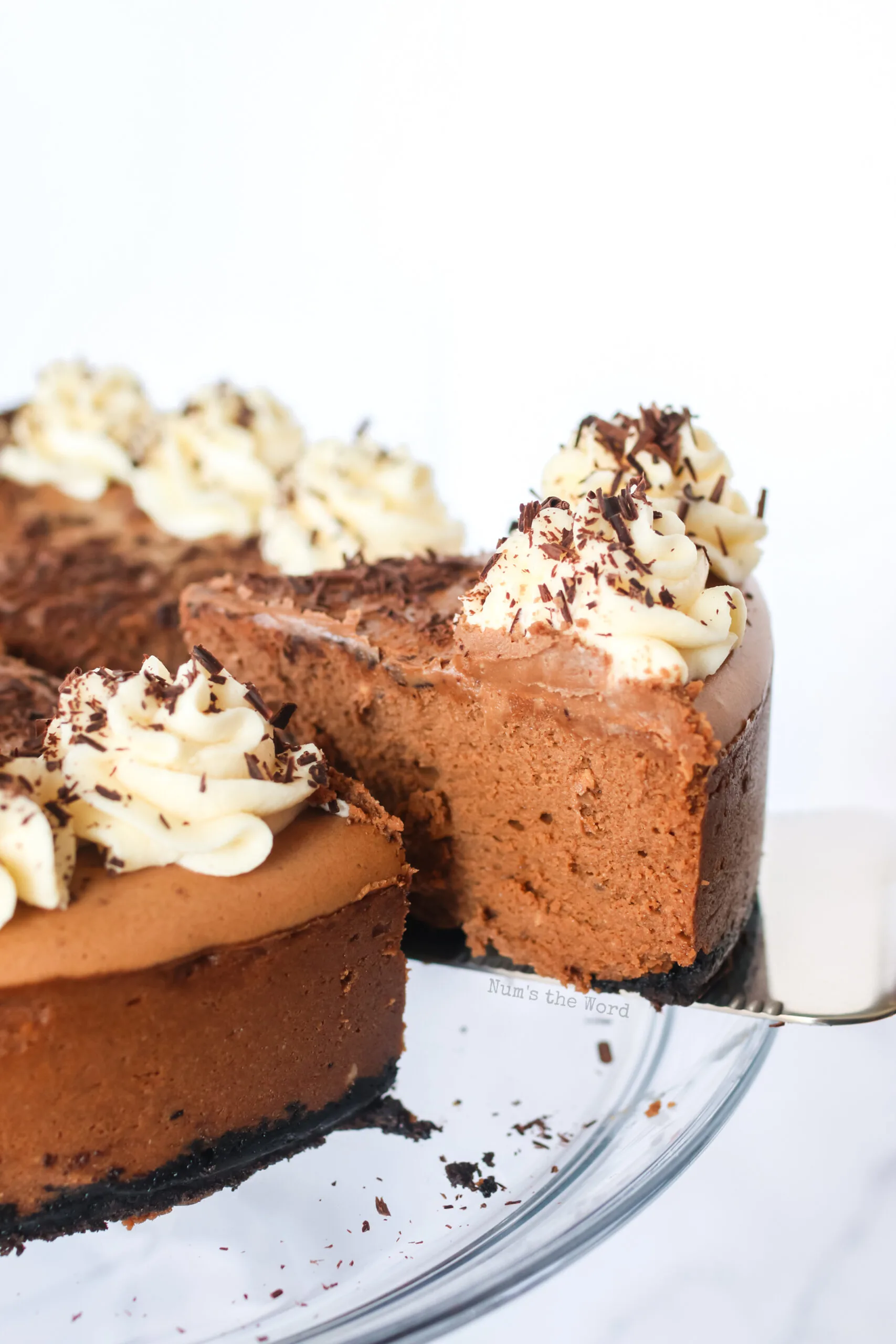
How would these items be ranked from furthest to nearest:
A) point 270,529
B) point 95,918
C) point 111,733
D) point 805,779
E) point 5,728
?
point 805,779 → point 270,529 → point 5,728 → point 111,733 → point 95,918

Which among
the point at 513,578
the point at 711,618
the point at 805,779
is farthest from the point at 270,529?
the point at 805,779

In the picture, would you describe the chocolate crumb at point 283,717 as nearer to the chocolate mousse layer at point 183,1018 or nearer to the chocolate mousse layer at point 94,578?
the chocolate mousse layer at point 183,1018

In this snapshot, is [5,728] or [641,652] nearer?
[641,652]

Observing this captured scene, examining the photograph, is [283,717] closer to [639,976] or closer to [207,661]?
[207,661]

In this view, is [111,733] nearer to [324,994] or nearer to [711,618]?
[324,994]

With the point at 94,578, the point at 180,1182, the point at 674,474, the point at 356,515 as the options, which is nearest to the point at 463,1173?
the point at 180,1182
